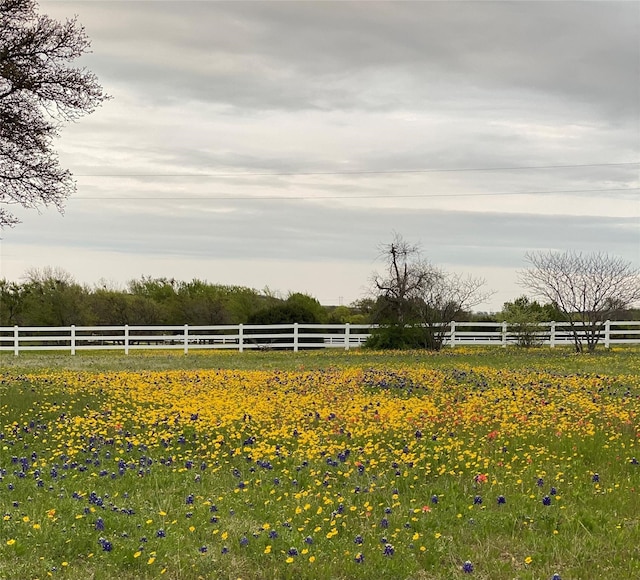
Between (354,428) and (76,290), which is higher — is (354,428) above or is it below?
below

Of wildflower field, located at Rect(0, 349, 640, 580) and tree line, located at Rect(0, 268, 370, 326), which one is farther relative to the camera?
tree line, located at Rect(0, 268, 370, 326)

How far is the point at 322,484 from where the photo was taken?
7668 mm

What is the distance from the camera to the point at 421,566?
5586 millimetres

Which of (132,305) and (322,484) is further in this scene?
(132,305)

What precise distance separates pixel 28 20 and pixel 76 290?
34.0m

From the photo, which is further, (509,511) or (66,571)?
(509,511)

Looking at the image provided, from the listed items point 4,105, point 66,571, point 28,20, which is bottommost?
point 66,571

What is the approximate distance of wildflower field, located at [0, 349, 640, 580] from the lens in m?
5.71

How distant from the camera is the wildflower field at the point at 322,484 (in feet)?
18.7

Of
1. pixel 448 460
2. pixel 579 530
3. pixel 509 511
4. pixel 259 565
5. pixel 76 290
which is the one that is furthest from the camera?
pixel 76 290

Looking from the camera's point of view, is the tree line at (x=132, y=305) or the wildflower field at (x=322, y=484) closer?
the wildflower field at (x=322, y=484)

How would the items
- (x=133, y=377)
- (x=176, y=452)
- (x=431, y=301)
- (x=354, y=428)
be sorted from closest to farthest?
(x=176, y=452) → (x=354, y=428) → (x=133, y=377) → (x=431, y=301)

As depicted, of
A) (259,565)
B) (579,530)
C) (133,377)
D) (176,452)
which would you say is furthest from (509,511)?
(133,377)

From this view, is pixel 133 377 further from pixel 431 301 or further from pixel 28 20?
pixel 431 301
